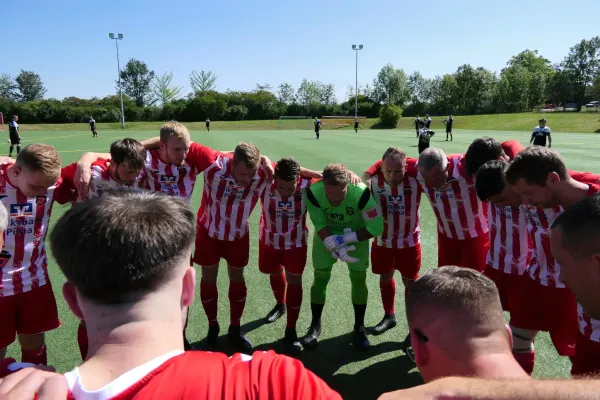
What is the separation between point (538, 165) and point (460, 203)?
155cm

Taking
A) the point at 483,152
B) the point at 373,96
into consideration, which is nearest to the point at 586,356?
the point at 483,152

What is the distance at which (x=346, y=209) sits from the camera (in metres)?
4.23

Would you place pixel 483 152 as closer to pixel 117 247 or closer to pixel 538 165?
pixel 538 165

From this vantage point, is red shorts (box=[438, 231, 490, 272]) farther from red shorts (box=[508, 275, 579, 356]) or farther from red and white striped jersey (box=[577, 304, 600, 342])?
red and white striped jersey (box=[577, 304, 600, 342])

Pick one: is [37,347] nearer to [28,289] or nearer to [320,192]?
[28,289]

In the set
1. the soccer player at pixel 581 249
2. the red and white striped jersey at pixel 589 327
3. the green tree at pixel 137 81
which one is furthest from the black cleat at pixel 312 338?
the green tree at pixel 137 81

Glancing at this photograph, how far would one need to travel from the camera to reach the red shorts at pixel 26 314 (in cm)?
319

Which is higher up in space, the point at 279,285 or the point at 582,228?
the point at 582,228

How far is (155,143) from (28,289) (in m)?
1.88

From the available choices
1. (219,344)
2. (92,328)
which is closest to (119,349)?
(92,328)

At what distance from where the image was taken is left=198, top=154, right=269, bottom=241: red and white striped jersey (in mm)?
4406

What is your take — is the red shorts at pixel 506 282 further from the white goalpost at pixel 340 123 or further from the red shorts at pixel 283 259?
the white goalpost at pixel 340 123

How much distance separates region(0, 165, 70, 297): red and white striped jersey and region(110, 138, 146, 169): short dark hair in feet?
2.07

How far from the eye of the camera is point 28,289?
130 inches
